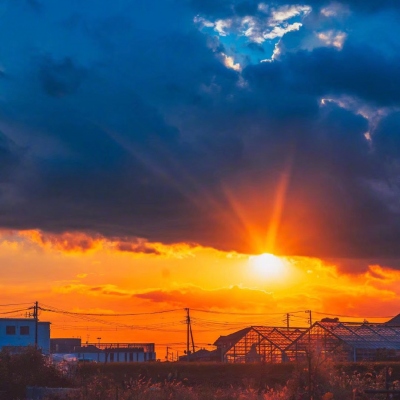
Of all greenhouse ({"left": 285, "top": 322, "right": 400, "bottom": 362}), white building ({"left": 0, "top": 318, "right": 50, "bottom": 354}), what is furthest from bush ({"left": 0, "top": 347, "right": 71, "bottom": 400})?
white building ({"left": 0, "top": 318, "right": 50, "bottom": 354})

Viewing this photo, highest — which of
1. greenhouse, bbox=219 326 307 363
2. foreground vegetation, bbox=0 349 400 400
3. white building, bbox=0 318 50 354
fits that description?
white building, bbox=0 318 50 354

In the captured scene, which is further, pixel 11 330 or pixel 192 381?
pixel 11 330

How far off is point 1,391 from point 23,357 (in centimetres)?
359

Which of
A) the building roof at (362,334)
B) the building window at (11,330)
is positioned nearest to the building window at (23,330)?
the building window at (11,330)

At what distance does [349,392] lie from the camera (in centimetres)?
2406

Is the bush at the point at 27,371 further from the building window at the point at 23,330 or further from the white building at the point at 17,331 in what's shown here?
the building window at the point at 23,330

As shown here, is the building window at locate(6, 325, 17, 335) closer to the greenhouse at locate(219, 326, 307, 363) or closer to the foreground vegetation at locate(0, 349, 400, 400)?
the greenhouse at locate(219, 326, 307, 363)

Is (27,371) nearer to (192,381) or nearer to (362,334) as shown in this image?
(192,381)

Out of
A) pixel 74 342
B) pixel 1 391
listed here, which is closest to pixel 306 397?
pixel 1 391

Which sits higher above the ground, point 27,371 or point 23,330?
point 23,330

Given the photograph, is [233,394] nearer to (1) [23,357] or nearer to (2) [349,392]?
(2) [349,392]

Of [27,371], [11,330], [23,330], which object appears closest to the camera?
[27,371]

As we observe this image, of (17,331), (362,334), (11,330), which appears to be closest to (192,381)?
(362,334)

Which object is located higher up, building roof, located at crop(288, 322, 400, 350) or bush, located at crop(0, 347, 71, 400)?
building roof, located at crop(288, 322, 400, 350)
